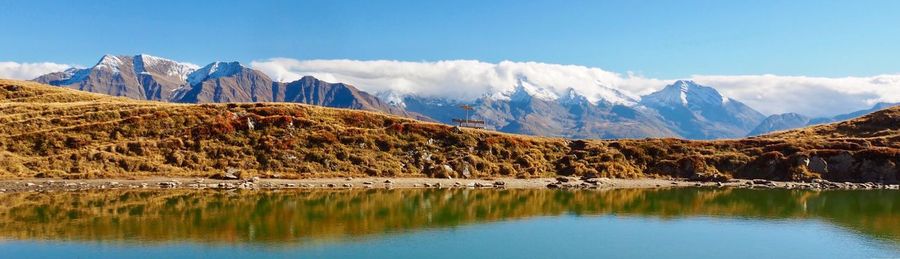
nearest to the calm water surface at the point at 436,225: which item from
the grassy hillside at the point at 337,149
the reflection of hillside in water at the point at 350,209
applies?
the reflection of hillside in water at the point at 350,209

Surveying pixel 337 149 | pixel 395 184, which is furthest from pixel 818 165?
pixel 337 149

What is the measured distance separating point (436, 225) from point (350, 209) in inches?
488

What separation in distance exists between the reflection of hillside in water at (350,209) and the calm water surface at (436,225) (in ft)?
0.47

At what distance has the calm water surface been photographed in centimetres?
4409

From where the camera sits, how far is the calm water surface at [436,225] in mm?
44094

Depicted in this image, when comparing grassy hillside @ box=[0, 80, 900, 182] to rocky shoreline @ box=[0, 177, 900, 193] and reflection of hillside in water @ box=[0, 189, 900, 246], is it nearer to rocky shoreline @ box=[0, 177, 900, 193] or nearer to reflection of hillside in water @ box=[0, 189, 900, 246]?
rocky shoreline @ box=[0, 177, 900, 193]

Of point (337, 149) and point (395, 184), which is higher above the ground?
point (337, 149)

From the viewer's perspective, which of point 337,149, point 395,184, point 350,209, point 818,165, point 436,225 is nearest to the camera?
point 436,225

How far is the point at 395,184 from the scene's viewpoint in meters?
85.6

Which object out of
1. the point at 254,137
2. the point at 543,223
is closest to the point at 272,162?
the point at 254,137

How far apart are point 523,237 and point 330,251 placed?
15874mm

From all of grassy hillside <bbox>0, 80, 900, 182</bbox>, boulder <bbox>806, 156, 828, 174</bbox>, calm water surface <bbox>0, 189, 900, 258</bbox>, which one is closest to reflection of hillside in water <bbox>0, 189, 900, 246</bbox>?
calm water surface <bbox>0, 189, 900, 258</bbox>

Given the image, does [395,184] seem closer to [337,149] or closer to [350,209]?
[337,149]

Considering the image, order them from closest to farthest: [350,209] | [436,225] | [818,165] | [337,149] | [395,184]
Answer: [436,225], [350,209], [395,184], [337,149], [818,165]
